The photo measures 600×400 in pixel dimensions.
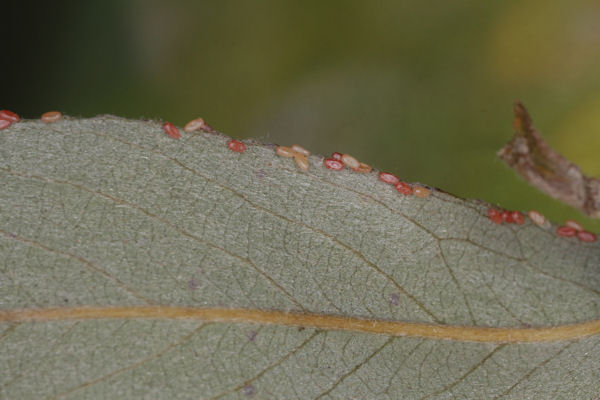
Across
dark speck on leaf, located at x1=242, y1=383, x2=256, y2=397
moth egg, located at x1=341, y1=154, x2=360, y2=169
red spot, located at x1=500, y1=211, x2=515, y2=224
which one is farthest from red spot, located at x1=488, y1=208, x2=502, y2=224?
dark speck on leaf, located at x1=242, y1=383, x2=256, y2=397

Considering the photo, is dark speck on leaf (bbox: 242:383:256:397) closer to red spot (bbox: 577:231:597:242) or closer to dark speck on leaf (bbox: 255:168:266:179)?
dark speck on leaf (bbox: 255:168:266:179)

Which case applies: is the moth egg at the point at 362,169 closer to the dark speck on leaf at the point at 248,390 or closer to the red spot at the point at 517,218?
the red spot at the point at 517,218

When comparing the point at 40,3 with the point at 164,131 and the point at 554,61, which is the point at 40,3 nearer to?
the point at 164,131

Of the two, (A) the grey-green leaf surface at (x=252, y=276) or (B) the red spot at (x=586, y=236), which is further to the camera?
(B) the red spot at (x=586, y=236)

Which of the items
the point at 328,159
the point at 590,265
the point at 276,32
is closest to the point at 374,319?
the point at 328,159

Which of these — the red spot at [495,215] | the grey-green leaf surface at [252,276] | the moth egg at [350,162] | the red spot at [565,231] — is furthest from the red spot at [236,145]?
the red spot at [565,231]
